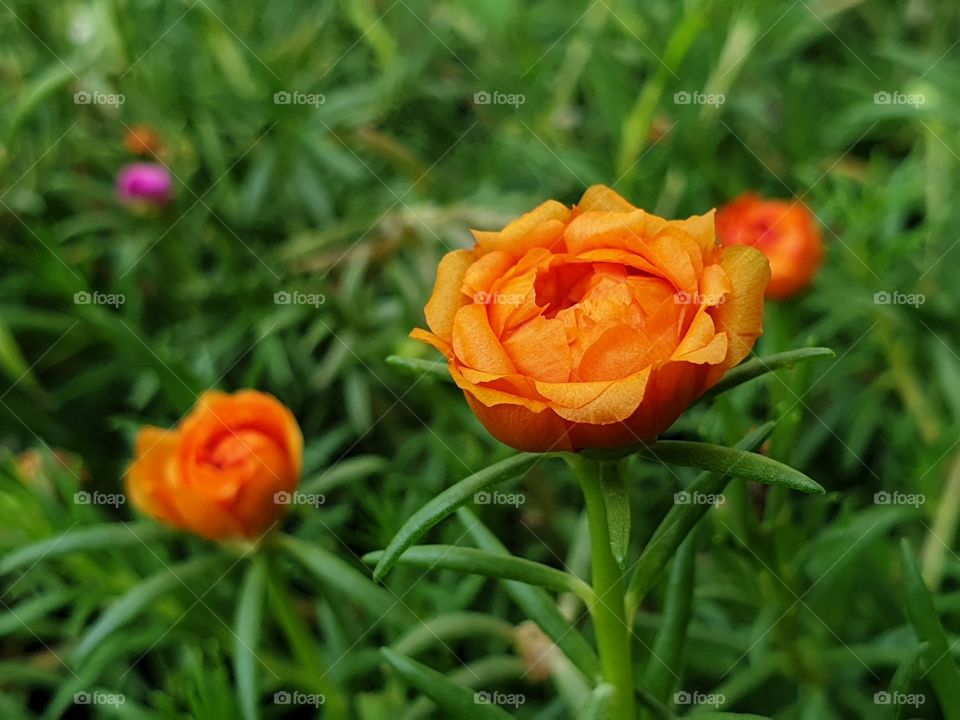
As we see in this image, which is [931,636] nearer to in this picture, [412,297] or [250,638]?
[250,638]

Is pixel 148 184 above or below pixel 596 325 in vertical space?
above

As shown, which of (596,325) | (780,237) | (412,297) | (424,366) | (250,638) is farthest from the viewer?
(412,297)

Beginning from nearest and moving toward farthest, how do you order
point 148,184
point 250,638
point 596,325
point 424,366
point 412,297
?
point 596,325 < point 424,366 < point 250,638 < point 412,297 < point 148,184

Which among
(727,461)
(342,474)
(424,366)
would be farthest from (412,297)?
(727,461)

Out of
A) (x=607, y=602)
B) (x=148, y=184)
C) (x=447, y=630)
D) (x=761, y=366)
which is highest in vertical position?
(x=148, y=184)

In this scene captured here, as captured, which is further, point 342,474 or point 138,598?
point 342,474

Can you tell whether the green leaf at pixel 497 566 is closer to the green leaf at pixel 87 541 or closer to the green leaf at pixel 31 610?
the green leaf at pixel 87 541

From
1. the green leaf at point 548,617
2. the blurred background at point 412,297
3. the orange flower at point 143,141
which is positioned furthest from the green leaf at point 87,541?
the orange flower at point 143,141

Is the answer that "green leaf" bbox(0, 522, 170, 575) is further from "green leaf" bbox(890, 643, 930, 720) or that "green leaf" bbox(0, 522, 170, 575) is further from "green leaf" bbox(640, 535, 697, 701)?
"green leaf" bbox(890, 643, 930, 720)
